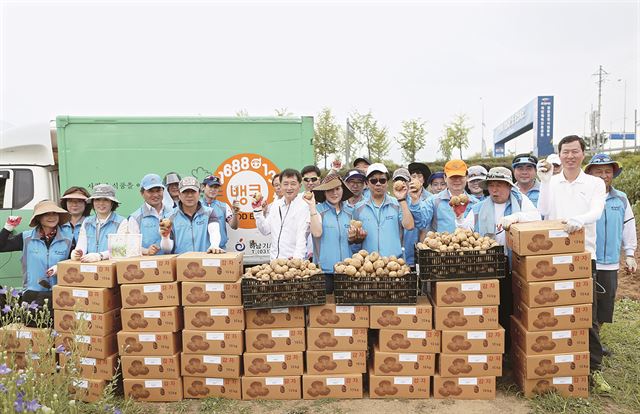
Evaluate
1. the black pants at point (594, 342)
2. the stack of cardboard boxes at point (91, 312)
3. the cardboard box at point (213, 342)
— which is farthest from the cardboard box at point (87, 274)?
the black pants at point (594, 342)

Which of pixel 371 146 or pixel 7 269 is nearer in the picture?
pixel 7 269

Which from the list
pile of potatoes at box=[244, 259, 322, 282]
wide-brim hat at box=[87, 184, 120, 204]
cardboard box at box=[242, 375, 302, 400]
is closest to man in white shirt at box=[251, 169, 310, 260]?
pile of potatoes at box=[244, 259, 322, 282]

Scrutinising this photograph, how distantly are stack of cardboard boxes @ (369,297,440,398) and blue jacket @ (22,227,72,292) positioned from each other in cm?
315

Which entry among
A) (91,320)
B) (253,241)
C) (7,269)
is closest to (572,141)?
(253,241)

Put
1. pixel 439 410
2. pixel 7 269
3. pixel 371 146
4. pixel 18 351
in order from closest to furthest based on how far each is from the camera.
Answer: pixel 439 410 < pixel 18 351 < pixel 7 269 < pixel 371 146

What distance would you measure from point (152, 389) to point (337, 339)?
68.2 inches

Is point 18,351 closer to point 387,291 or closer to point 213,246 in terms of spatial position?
point 213,246

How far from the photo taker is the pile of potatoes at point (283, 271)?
3705 mm

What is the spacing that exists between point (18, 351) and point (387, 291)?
3.41 metres

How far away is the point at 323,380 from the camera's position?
12.8 ft

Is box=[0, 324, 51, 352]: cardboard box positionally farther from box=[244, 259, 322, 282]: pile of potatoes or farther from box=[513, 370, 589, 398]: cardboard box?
box=[513, 370, 589, 398]: cardboard box

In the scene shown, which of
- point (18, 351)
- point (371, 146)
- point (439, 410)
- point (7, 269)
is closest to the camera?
point (439, 410)

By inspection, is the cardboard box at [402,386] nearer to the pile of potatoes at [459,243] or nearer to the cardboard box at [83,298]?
the pile of potatoes at [459,243]

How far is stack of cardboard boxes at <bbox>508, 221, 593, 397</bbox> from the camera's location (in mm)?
3697
